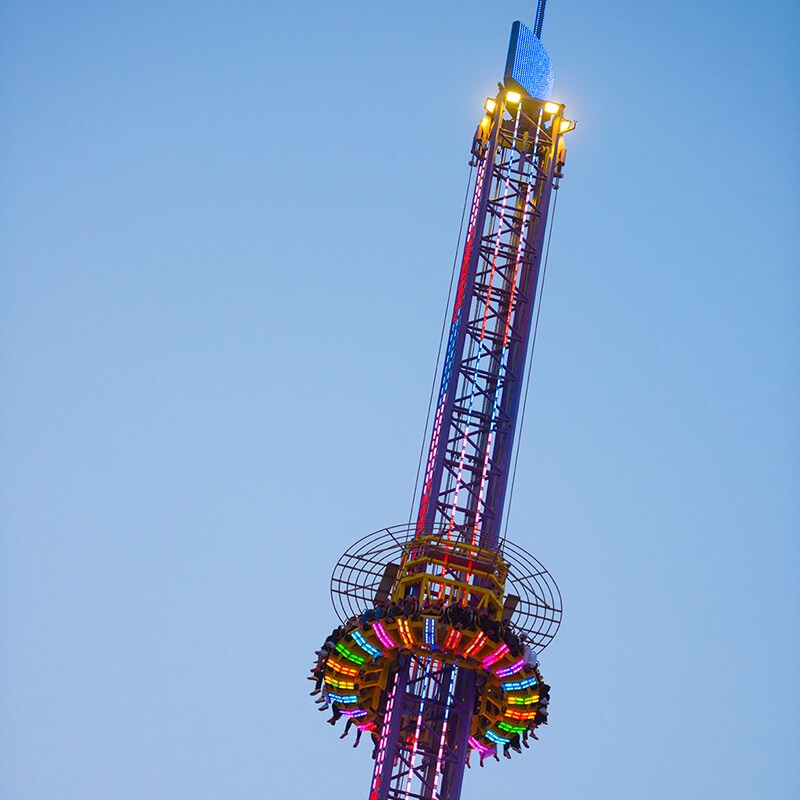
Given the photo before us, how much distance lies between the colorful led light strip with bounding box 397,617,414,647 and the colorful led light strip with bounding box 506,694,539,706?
138 inches

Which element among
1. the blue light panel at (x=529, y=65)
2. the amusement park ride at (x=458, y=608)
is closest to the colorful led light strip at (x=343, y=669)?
the amusement park ride at (x=458, y=608)

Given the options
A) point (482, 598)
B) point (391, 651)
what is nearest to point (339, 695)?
point (391, 651)

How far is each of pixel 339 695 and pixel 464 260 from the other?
52.0 feet

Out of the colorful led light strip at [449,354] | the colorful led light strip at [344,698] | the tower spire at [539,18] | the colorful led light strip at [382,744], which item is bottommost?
the colorful led light strip at [382,744]

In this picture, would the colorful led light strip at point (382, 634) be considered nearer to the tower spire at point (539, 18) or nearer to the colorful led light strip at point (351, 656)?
the colorful led light strip at point (351, 656)

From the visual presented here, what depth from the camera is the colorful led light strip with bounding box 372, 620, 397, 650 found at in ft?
139

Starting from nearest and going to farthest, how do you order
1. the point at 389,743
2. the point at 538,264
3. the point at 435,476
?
1. the point at 389,743
2. the point at 435,476
3. the point at 538,264

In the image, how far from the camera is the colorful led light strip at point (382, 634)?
42.5 meters

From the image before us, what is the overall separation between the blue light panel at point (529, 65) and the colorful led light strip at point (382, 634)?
71.0 feet

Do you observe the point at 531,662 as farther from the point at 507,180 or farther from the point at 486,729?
the point at 507,180

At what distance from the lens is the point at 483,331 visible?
48.8 meters

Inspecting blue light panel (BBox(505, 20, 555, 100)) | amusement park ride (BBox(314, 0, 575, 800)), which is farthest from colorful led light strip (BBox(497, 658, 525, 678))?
blue light panel (BBox(505, 20, 555, 100))

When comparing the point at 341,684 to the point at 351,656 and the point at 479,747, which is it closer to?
the point at 351,656

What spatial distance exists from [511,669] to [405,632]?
3.33m
